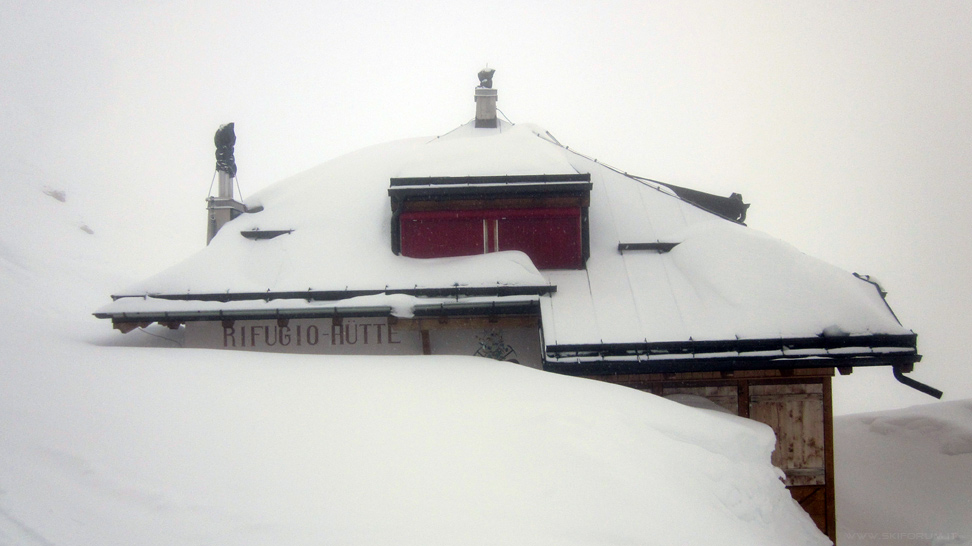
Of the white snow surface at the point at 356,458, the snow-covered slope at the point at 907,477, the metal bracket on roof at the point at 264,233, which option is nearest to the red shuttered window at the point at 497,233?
the metal bracket on roof at the point at 264,233

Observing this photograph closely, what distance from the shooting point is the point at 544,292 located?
839cm

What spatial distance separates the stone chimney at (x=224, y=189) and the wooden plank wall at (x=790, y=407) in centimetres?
781

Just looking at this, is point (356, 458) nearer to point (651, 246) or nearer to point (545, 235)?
point (545, 235)

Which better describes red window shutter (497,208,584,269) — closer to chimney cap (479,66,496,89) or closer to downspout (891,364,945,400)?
downspout (891,364,945,400)

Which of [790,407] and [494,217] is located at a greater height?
[494,217]

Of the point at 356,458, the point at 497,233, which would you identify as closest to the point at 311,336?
the point at 497,233

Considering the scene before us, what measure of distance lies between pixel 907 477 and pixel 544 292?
37.4 ft

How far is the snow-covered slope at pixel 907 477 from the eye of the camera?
11.0 m

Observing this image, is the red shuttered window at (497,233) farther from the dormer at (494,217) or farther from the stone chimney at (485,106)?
the stone chimney at (485,106)

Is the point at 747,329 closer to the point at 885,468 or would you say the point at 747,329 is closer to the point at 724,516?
the point at 724,516

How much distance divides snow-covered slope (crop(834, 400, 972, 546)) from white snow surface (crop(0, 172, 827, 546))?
26.7 feet

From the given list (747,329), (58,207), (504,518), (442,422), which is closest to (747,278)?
(747,329)

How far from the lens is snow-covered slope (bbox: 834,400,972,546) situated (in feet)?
36.1

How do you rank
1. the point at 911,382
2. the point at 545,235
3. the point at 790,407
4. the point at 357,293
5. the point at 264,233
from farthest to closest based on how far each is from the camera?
the point at 264,233
the point at 545,235
the point at 357,293
the point at 911,382
the point at 790,407
